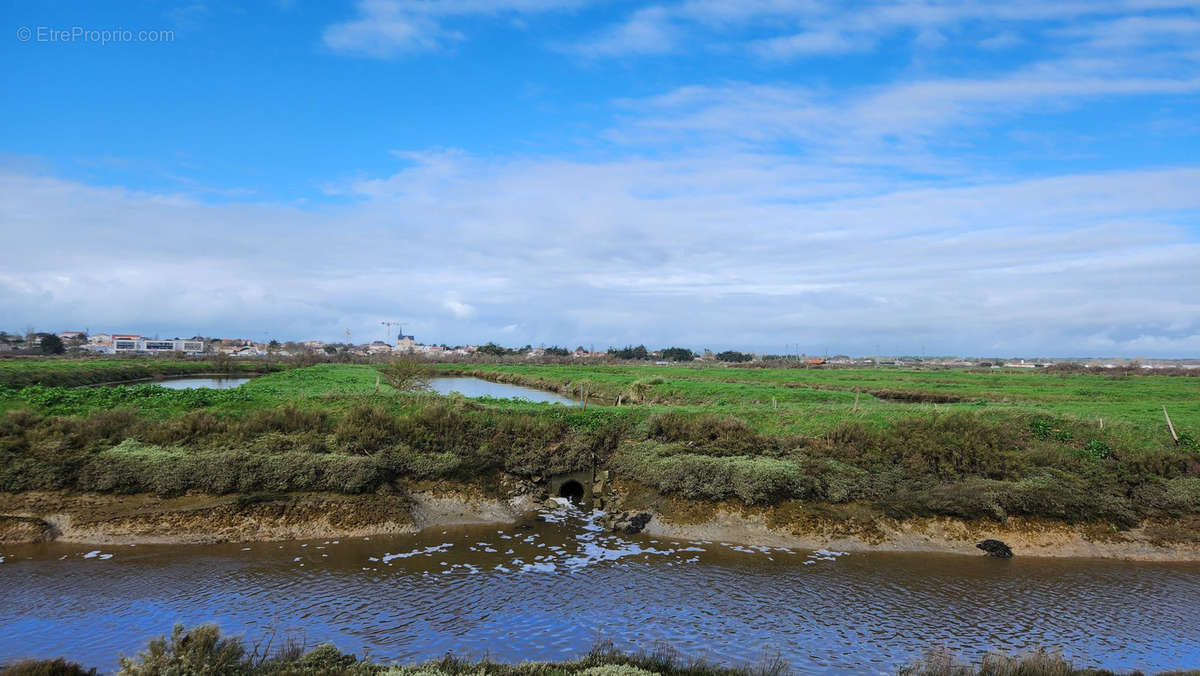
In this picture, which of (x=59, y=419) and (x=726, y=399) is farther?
(x=726, y=399)

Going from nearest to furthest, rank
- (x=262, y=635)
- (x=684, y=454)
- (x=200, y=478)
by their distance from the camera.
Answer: (x=262, y=635)
(x=200, y=478)
(x=684, y=454)

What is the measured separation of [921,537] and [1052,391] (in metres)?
39.7

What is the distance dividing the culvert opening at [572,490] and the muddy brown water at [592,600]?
4239 millimetres

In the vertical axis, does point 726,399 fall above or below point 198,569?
above

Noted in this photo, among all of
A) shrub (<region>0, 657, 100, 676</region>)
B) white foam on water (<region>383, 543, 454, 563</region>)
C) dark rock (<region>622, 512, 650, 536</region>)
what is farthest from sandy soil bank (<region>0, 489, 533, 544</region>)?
shrub (<region>0, 657, 100, 676</region>)

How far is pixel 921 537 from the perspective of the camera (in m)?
18.2

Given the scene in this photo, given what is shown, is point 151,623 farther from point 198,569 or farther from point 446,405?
point 446,405

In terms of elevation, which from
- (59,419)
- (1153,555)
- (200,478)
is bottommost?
(1153,555)

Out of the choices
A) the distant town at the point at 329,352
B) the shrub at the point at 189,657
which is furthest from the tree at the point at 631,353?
the shrub at the point at 189,657

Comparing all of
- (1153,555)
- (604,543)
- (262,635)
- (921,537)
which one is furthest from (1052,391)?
(262,635)

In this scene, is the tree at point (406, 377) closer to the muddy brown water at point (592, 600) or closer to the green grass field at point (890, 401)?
the green grass field at point (890, 401)

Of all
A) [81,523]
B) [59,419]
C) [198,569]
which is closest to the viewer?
[198,569]

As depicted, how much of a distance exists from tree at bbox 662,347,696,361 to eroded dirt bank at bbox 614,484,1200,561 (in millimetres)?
134836

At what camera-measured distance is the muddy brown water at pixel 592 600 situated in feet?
37.0
